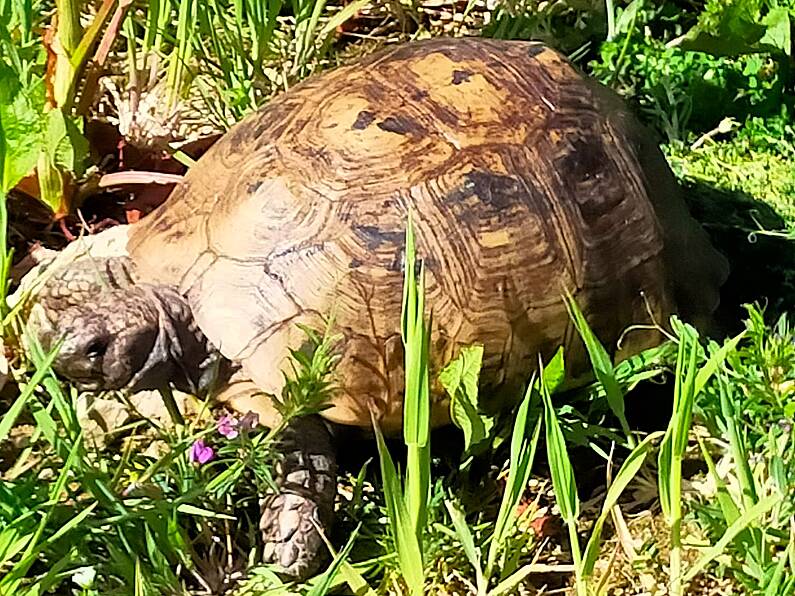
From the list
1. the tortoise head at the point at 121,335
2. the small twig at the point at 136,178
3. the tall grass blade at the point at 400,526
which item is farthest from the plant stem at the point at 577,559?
the small twig at the point at 136,178

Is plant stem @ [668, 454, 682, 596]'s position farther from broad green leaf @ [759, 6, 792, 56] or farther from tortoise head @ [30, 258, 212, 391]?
broad green leaf @ [759, 6, 792, 56]

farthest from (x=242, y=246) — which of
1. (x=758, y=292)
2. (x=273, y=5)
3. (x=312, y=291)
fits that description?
(x=758, y=292)

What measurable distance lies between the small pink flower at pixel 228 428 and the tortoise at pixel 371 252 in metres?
0.06

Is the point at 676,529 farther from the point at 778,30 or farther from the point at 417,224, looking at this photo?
the point at 778,30

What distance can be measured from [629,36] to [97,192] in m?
1.36

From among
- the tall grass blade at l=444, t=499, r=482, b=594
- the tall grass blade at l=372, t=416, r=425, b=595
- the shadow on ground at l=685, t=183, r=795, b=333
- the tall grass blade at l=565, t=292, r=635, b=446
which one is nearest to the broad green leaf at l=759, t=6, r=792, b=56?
the shadow on ground at l=685, t=183, r=795, b=333

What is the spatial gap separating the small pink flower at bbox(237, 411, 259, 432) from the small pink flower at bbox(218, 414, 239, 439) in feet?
0.05

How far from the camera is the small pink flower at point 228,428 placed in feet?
5.95

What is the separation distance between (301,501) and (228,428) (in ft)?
0.53

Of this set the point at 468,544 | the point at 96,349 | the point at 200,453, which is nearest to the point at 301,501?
the point at 200,453

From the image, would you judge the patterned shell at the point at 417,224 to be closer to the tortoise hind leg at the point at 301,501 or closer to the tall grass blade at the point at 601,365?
the tortoise hind leg at the point at 301,501

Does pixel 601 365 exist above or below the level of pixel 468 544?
above

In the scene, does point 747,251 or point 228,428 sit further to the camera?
point 747,251

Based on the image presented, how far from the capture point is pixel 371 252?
1851 millimetres
